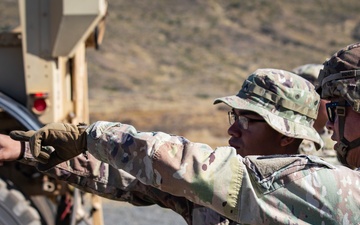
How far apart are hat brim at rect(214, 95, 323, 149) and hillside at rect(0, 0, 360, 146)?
19.9m

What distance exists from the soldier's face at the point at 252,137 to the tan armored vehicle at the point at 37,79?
2058 millimetres

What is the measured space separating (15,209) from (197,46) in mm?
34058

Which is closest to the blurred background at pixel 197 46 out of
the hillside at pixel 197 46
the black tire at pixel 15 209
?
the hillside at pixel 197 46

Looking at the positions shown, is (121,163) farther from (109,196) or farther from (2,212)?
(2,212)

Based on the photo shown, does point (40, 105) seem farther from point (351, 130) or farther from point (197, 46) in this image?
point (197, 46)

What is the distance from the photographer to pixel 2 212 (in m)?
4.75

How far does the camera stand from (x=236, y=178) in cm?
221

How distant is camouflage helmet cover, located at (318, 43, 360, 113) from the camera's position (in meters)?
2.50

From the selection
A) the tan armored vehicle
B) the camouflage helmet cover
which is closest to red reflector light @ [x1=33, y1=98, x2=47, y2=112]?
the tan armored vehicle

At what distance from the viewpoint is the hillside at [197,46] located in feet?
97.2

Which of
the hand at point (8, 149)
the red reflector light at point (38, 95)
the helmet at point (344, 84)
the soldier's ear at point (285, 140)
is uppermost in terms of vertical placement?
the helmet at point (344, 84)

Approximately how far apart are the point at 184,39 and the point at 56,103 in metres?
33.9

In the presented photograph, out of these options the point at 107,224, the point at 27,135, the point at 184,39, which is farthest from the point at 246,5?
the point at 27,135

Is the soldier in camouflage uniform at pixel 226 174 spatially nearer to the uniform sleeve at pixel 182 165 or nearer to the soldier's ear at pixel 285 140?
the uniform sleeve at pixel 182 165
